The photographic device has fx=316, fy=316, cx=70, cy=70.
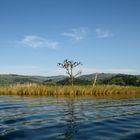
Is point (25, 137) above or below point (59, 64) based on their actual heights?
below

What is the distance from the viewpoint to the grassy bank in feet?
135

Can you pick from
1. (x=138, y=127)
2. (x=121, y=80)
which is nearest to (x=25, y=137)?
(x=138, y=127)

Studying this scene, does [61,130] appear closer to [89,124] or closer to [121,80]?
[89,124]

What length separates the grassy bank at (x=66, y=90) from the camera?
41219mm

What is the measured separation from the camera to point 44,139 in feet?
33.6

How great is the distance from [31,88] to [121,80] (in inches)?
1566

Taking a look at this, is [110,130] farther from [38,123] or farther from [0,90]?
[0,90]

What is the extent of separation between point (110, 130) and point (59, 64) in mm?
59815

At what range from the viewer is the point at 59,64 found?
71375mm

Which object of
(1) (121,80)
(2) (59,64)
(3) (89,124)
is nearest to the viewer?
(3) (89,124)

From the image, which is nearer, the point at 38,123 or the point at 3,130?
the point at 3,130

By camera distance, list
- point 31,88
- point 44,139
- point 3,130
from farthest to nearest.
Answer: point 31,88, point 3,130, point 44,139

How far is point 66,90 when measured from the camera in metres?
41.1

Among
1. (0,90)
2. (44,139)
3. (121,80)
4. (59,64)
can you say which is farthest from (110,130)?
(121,80)
